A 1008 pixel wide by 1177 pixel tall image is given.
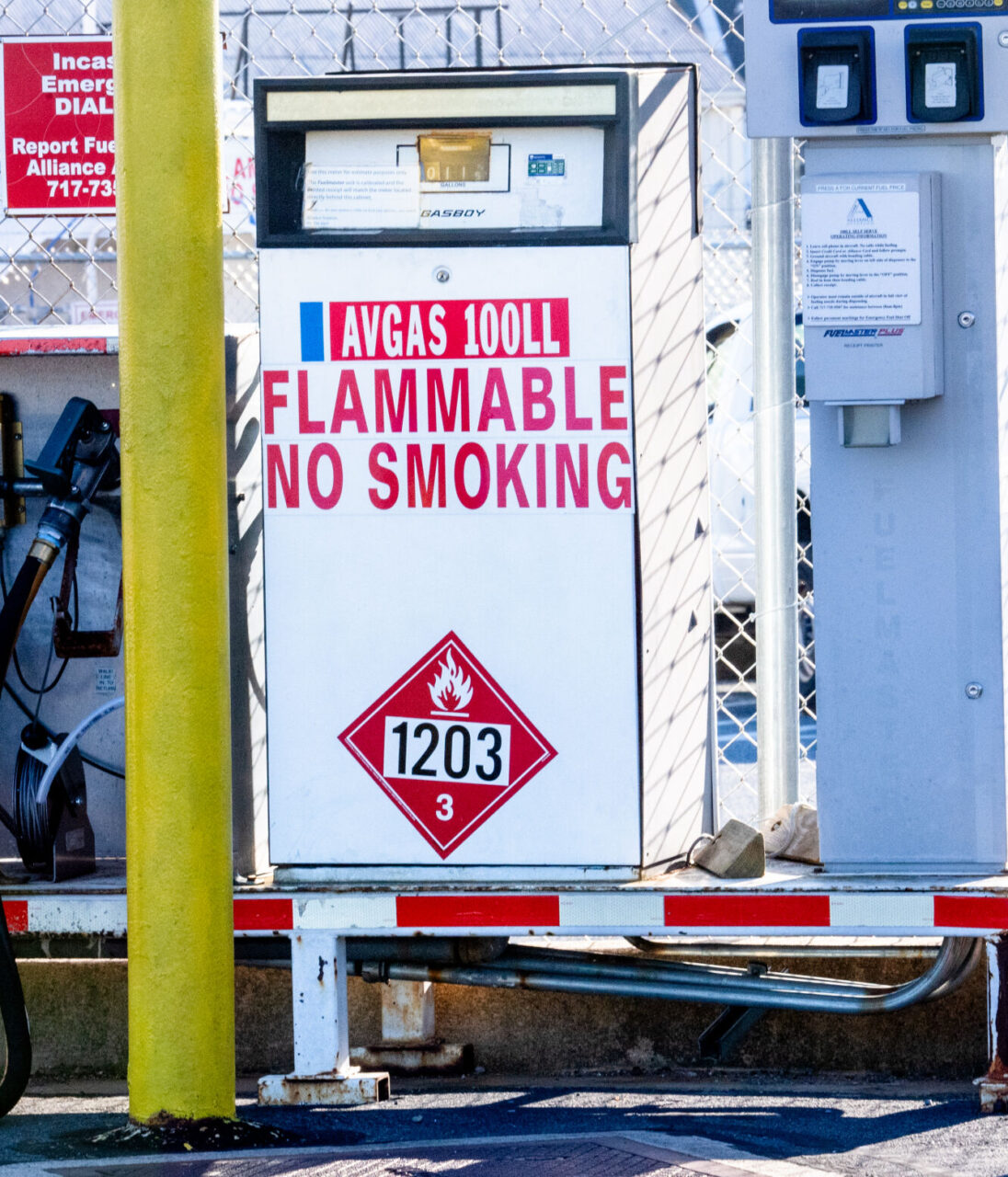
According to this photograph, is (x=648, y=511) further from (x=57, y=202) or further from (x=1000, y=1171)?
(x=57, y=202)

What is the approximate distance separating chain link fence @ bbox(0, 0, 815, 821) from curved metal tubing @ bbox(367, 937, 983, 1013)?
1.01 metres

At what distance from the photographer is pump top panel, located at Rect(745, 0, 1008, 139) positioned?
3613mm

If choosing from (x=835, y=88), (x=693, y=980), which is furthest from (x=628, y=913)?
(x=835, y=88)

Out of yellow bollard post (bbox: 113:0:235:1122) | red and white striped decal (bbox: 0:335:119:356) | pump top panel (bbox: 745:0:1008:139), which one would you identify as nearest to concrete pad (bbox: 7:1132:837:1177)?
yellow bollard post (bbox: 113:0:235:1122)

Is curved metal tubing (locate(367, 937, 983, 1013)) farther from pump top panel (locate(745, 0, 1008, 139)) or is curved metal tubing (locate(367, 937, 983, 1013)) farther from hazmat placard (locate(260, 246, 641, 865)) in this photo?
pump top panel (locate(745, 0, 1008, 139))

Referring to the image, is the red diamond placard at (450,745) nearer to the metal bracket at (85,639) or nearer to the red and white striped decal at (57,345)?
the metal bracket at (85,639)

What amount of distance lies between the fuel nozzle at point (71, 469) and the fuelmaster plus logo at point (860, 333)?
1.65m

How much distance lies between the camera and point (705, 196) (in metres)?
6.18

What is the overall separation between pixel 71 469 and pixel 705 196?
296 cm

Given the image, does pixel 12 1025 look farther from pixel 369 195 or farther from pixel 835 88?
pixel 835 88

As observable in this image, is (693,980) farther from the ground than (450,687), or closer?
closer

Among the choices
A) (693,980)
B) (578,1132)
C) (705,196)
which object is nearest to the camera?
(578,1132)

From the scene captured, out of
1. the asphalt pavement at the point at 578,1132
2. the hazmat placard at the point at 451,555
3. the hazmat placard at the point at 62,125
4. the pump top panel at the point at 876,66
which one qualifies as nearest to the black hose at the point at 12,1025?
the asphalt pavement at the point at 578,1132

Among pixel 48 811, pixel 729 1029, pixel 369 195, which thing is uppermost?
pixel 369 195
